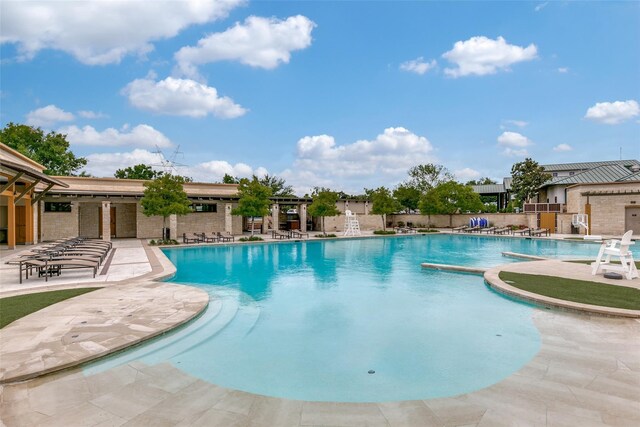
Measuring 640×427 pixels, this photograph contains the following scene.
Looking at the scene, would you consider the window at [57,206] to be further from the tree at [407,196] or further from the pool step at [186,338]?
the tree at [407,196]

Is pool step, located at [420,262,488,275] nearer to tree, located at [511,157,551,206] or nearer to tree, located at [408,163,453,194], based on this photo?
tree, located at [511,157,551,206]

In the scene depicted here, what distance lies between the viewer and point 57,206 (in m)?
23.0

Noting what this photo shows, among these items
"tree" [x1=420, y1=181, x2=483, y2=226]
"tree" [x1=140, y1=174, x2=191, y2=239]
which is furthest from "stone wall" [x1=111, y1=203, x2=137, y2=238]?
"tree" [x1=420, y1=181, x2=483, y2=226]

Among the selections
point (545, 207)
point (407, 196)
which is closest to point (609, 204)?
point (545, 207)

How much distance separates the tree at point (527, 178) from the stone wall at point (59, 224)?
150 feet

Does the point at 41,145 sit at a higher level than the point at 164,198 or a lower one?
higher

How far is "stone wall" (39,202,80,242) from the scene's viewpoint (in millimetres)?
22547

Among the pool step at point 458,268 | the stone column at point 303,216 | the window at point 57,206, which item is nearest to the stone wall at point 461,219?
the stone column at point 303,216

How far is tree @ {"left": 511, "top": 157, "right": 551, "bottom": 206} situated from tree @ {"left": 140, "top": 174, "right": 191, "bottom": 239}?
39721mm

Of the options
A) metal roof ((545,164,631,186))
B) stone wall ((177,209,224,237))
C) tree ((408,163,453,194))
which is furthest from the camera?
tree ((408,163,453,194))

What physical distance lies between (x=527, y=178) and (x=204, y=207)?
38.0 meters

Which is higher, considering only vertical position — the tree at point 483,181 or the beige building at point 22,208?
the tree at point 483,181

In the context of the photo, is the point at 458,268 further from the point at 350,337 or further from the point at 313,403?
the point at 313,403

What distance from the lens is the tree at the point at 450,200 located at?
34500 millimetres
